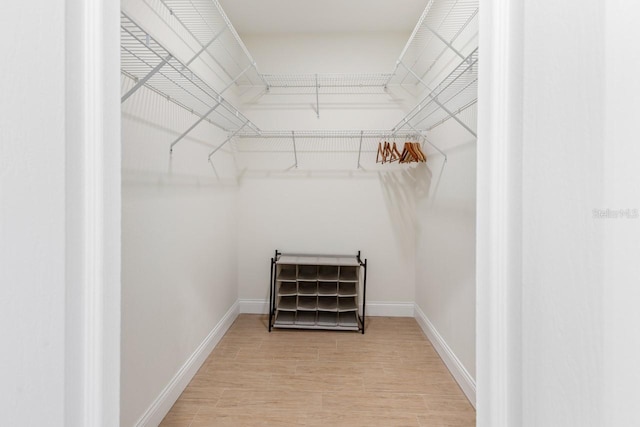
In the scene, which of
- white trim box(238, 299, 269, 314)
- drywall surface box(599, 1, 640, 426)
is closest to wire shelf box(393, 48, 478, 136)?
drywall surface box(599, 1, 640, 426)

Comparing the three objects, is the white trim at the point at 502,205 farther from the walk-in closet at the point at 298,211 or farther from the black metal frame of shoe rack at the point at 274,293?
the black metal frame of shoe rack at the point at 274,293

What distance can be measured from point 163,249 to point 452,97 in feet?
5.71

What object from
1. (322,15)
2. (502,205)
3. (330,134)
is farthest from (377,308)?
(502,205)

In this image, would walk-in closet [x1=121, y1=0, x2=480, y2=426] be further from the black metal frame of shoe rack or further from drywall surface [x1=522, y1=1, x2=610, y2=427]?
drywall surface [x1=522, y1=1, x2=610, y2=427]

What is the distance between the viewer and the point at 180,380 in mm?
2092

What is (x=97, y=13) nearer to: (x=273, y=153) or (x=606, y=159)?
(x=606, y=159)

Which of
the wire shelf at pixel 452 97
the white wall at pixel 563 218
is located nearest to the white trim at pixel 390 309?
the wire shelf at pixel 452 97

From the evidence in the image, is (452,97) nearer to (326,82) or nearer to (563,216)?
(563,216)

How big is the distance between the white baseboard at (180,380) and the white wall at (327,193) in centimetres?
89

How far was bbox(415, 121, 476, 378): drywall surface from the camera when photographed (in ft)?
6.95

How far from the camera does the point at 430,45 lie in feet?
9.11

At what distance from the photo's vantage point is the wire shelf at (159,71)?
125cm

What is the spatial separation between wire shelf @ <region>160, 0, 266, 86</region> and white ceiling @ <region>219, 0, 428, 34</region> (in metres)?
0.24

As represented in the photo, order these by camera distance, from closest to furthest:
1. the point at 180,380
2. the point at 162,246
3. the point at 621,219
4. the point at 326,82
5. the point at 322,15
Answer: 1. the point at 621,219
2. the point at 162,246
3. the point at 180,380
4. the point at 322,15
5. the point at 326,82
